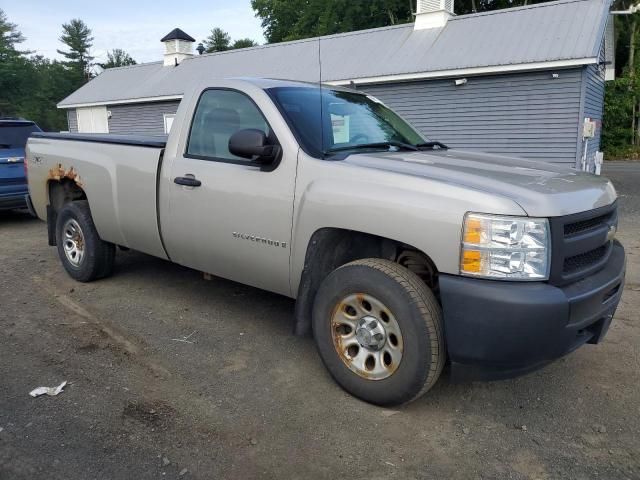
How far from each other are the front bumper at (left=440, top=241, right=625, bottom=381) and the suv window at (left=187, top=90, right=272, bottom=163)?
1850 mm

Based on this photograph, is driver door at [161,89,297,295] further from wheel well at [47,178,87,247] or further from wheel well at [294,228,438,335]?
wheel well at [47,178,87,247]

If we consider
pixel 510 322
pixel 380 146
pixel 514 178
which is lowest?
pixel 510 322

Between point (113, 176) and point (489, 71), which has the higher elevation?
point (489, 71)

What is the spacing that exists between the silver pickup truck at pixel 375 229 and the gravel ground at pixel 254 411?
0.34 m

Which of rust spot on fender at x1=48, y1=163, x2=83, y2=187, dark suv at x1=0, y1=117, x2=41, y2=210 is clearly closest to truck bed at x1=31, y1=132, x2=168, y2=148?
rust spot on fender at x1=48, y1=163, x2=83, y2=187

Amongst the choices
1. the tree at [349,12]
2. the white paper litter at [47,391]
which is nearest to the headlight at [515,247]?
the white paper litter at [47,391]

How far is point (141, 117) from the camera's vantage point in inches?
862

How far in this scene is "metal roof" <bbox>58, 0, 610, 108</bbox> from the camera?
1275 cm

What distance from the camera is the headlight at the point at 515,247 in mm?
2695

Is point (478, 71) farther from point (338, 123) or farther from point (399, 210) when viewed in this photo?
point (399, 210)

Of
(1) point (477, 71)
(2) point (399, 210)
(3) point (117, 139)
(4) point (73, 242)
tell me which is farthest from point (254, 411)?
(1) point (477, 71)

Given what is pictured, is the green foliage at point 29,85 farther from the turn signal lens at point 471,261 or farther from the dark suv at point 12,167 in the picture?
the turn signal lens at point 471,261

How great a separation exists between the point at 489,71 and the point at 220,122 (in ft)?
35.0

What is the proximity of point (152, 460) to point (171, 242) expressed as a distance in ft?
6.69
